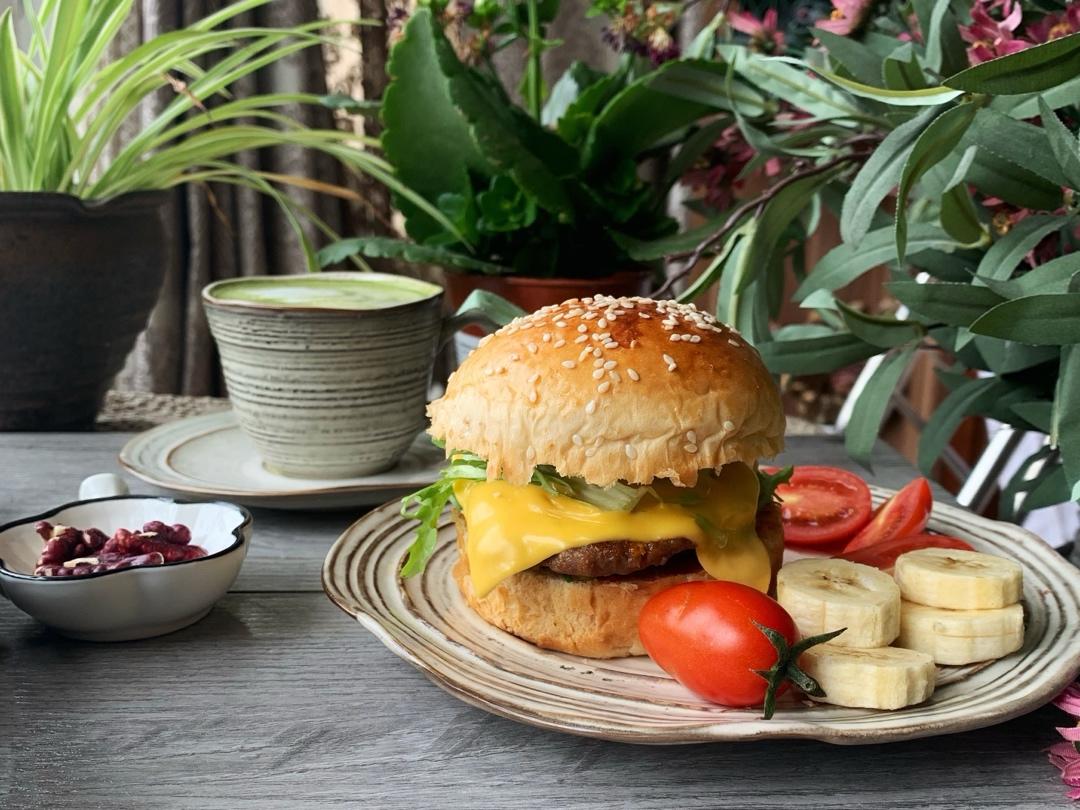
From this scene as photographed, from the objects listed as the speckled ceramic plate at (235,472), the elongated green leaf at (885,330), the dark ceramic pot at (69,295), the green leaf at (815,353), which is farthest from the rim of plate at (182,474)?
the elongated green leaf at (885,330)

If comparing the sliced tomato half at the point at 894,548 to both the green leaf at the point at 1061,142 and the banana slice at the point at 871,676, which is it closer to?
the banana slice at the point at 871,676

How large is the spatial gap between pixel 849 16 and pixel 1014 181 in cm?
35

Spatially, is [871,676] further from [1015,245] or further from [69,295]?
[69,295]

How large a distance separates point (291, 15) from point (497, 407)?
1.90 metres

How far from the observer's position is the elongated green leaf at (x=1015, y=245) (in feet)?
3.70

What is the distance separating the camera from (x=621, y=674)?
96 cm

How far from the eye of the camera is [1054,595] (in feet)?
3.46

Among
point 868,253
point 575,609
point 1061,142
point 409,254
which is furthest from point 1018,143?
point 409,254

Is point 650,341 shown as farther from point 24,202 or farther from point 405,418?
point 24,202

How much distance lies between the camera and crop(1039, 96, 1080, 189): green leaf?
97 centimetres

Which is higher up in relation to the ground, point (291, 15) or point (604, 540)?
point (291, 15)

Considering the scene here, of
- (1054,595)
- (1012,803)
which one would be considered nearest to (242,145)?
(1054,595)

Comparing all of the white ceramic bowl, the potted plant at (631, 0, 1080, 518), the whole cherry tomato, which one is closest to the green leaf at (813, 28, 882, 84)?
the potted plant at (631, 0, 1080, 518)

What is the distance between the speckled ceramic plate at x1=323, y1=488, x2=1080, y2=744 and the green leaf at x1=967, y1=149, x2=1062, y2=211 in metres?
0.36
